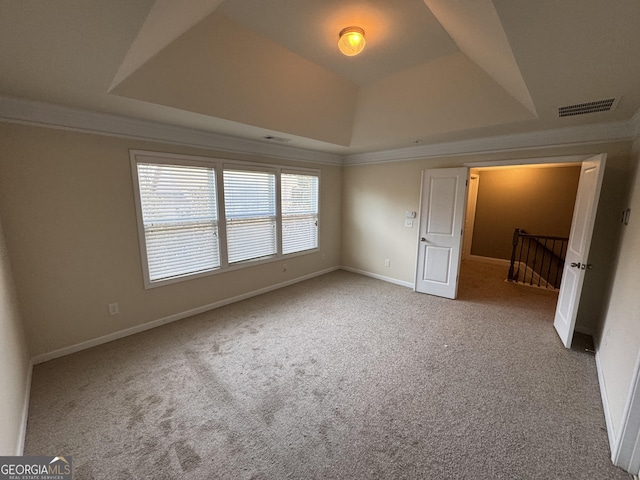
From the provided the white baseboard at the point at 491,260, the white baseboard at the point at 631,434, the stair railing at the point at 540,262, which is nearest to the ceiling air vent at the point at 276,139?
the white baseboard at the point at 631,434

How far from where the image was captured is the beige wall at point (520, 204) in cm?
545

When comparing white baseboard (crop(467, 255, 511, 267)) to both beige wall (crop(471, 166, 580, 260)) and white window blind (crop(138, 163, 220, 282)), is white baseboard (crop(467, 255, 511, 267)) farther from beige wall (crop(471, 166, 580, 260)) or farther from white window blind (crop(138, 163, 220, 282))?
white window blind (crop(138, 163, 220, 282))

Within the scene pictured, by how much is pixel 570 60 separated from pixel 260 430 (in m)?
3.18

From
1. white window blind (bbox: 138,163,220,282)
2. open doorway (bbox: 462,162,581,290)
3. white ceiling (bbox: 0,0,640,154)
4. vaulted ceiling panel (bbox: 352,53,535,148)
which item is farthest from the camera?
open doorway (bbox: 462,162,581,290)

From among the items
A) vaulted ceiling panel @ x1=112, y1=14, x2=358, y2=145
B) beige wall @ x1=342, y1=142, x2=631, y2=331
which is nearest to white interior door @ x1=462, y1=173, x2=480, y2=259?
beige wall @ x1=342, y1=142, x2=631, y2=331

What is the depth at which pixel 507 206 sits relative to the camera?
6043 mm

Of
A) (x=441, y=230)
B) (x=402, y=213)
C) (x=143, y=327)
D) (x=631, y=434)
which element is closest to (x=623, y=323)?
(x=631, y=434)

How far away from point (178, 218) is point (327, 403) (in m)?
2.64

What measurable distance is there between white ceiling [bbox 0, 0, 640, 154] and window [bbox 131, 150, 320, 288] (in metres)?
0.56

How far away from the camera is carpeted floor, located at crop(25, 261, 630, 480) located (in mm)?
1502

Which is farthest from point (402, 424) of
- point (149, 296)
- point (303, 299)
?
point (149, 296)

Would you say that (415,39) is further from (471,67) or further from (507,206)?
(507,206)

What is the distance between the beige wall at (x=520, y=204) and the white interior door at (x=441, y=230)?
3213mm
